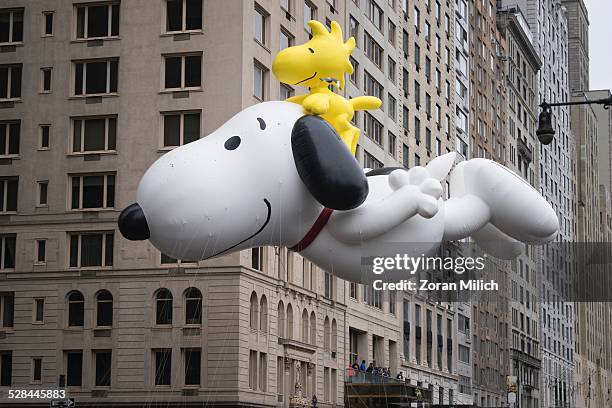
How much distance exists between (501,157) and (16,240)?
4266cm

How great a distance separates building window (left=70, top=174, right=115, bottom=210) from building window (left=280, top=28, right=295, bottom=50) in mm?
7618

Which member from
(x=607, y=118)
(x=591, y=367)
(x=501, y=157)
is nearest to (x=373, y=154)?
(x=501, y=157)

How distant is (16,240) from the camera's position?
135 feet

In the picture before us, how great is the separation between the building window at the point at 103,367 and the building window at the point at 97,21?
10886 millimetres

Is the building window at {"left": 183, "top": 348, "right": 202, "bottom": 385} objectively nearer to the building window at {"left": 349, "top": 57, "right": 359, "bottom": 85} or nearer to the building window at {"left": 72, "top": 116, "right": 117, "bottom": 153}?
the building window at {"left": 72, "top": 116, "right": 117, "bottom": 153}

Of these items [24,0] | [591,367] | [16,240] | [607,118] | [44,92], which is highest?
[607,118]

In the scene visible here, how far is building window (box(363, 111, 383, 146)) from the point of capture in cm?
5031

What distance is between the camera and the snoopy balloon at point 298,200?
10.3 meters

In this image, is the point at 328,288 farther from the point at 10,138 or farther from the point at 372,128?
the point at 10,138

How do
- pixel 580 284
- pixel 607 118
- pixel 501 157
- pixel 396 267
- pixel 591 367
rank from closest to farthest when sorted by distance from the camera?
pixel 396 267, pixel 580 284, pixel 591 367, pixel 501 157, pixel 607 118

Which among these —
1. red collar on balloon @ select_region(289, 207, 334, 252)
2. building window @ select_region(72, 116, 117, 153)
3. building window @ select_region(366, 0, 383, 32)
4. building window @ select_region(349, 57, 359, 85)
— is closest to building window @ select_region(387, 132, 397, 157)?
building window @ select_region(366, 0, 383, 32)

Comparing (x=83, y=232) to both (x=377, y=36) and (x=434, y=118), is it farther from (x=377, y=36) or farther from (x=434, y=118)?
(x=434, y=118)

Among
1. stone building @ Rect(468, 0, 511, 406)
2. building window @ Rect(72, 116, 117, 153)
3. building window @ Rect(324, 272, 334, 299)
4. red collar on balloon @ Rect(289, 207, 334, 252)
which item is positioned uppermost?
stone building @ Rect(468, 0, 511, 406)

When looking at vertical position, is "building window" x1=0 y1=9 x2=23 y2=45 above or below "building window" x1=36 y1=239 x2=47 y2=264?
above
